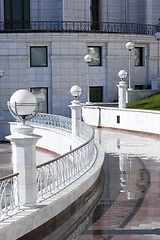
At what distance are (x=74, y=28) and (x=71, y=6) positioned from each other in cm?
159

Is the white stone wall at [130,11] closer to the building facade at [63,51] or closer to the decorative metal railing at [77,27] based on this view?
the decorative metal railing at [77,27]

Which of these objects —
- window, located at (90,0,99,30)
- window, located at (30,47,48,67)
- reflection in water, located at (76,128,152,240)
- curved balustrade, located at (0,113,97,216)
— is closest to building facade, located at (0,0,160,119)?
window, located at (30,47,48,67)

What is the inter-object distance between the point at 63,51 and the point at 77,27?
3.01 meters

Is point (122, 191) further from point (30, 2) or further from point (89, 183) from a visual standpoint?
point (30, 2)

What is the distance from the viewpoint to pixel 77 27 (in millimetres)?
36562

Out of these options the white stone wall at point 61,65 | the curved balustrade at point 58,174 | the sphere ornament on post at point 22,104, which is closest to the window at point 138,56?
the white stone wall at point 61,65

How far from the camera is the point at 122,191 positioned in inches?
452

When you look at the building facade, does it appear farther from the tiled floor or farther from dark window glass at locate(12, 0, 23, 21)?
the tiled floor

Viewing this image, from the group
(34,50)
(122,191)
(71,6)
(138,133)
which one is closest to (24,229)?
(122,191)

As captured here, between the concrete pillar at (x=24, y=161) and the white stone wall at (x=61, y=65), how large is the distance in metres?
25.0

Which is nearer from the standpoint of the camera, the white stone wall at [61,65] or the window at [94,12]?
the white stone wall at [61,65]

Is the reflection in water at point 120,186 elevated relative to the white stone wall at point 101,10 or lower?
lower

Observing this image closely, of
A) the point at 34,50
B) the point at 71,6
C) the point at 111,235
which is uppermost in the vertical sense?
the point at 71,6

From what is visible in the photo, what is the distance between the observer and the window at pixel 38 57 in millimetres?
34781
